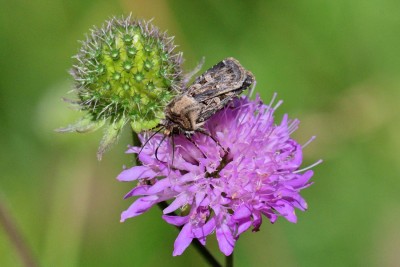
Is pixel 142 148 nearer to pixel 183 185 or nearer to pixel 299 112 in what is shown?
pixel 183 185

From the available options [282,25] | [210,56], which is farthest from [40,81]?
[282,25]

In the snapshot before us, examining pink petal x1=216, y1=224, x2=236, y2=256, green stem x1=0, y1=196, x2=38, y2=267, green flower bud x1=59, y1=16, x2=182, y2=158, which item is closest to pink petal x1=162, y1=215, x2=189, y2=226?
pink petal x1=216, y1=224, x2=236, y2=256

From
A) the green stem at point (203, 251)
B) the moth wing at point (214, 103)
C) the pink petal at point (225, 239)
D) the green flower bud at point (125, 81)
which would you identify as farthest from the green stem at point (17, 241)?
the moth wing at point (214, 103)

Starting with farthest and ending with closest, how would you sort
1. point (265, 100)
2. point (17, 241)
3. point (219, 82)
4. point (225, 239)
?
1. point (265, 100)
2. point (17, 241)
3. point (219, 82)
4. point (225, 239)

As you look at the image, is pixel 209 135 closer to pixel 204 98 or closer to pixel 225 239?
pixel 204 98

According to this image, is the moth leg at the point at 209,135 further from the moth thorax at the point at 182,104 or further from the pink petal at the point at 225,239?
the pink petal at the point at 225,239

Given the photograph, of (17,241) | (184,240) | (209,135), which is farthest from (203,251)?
(17,241)

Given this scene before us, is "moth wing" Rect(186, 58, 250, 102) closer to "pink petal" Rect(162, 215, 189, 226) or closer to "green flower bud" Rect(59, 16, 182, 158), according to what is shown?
"green flower bud" Rect(59, 16, 182, 158)
